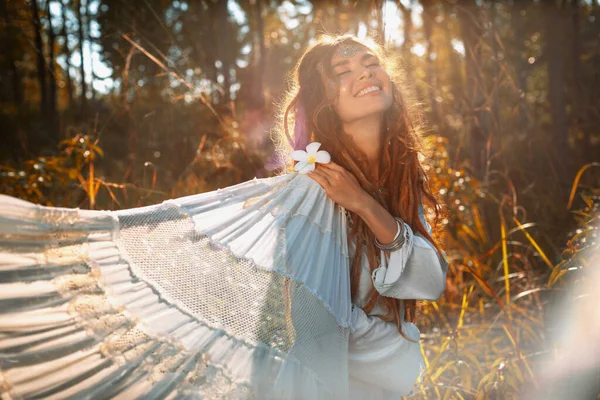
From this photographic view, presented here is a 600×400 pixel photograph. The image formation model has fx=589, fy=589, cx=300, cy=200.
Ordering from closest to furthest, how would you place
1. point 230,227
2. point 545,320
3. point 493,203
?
point 230,227
point 545,320
point 493,203

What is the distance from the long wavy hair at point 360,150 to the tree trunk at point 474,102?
2.31 metres

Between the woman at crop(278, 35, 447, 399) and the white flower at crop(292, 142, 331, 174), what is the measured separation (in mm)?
17

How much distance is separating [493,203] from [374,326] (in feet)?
10.2

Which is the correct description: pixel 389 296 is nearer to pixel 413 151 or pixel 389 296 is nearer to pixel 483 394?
pixel 413 151

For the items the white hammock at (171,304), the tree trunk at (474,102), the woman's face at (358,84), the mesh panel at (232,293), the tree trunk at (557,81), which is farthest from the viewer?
the tree trunk at (557,81)

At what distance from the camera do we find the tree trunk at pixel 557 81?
7.11 meters

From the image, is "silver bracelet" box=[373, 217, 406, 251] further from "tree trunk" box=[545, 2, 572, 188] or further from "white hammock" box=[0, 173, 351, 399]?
"tree trunk" box=[545, 2, 572, 188]

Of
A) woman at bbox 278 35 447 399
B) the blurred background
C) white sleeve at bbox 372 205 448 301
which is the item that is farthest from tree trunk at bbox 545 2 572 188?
white sleeve at bbox 372 205 448 301

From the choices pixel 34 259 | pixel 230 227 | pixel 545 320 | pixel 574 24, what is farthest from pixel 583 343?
pixel 574 24

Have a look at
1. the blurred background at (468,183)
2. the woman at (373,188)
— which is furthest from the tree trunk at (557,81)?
the woman at (373,188)

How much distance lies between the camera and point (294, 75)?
8.03 feet

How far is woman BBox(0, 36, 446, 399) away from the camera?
1448mm

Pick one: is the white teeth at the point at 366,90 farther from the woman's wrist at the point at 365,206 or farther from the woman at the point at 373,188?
the woman's wrist at the point at 365,206

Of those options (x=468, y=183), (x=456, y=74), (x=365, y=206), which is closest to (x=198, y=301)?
(x=365, y=206)
